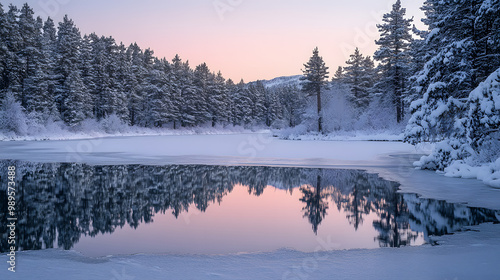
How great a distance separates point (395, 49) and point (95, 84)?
4625 cm

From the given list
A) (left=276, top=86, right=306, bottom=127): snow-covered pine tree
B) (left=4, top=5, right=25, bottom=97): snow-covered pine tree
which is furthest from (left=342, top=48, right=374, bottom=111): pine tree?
(left=4, top=5, right=25, bottom=97): snow-covered pine tree

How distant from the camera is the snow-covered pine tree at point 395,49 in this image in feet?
144

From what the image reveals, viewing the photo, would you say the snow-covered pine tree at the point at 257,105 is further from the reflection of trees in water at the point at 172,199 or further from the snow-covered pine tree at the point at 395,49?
the reflection of trees in water at the point at 172,199

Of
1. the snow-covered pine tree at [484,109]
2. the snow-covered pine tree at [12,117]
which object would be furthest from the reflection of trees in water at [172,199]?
the snow-covered pine tree at [12,117]

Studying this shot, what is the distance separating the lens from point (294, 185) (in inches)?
466

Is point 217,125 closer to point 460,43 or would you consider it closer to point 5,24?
point 5,24

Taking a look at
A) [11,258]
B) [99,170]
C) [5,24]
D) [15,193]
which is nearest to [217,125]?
[5,24]

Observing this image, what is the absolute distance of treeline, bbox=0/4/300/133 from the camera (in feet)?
143

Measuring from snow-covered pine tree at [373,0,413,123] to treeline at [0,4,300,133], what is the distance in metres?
41.7

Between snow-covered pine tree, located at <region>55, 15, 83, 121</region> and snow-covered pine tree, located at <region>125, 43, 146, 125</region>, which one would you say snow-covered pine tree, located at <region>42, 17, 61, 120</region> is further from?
snow-covered pine tree, located at <region>125, 43, 146, 125</region>

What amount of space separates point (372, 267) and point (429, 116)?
11984 mm

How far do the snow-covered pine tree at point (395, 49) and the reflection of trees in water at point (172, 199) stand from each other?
33.6 metres

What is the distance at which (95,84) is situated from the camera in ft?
186

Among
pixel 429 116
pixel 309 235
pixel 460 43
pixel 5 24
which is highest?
pixel 5 24
